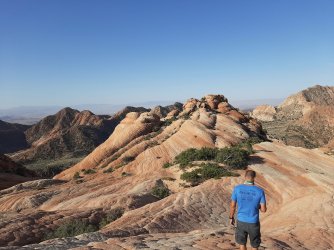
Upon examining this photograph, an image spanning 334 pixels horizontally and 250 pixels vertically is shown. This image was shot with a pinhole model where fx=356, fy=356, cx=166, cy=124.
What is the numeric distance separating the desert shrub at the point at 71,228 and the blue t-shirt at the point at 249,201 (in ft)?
39.3

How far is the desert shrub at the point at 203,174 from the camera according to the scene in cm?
3118

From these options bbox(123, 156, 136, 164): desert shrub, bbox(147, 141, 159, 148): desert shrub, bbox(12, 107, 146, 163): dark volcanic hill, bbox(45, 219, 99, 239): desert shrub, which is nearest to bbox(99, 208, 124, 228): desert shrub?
bbox(45, 219, 99, 239): desert shrub

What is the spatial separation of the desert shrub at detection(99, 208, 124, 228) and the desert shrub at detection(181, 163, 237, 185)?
9.72m

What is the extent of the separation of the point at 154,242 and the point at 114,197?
1285 centimetres

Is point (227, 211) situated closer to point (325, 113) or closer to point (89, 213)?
point (89, 213)

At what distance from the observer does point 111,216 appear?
71.5 feet

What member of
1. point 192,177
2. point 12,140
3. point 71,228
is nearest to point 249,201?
point 71,228

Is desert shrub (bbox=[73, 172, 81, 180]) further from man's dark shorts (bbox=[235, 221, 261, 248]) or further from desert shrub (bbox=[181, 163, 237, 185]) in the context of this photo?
man's dark shorts (bbox=[235, 221, 261, 248])

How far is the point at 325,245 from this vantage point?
50.1 ft

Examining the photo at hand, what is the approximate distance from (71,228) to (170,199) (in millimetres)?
7496

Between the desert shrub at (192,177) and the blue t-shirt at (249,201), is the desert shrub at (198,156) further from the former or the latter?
the blue t-shirt at (249,201)

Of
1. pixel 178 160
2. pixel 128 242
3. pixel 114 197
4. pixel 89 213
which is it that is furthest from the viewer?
pixel 178 160

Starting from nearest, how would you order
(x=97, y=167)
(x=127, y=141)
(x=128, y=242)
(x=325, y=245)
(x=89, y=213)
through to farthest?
1. (x=128, y=242)
2. (x=325, y=245)
3. (x=89, y=213)
4. (x=97, y=167)
5. (x=127, y=141)

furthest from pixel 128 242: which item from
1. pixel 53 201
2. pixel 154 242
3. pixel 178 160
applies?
pixel 178 160
